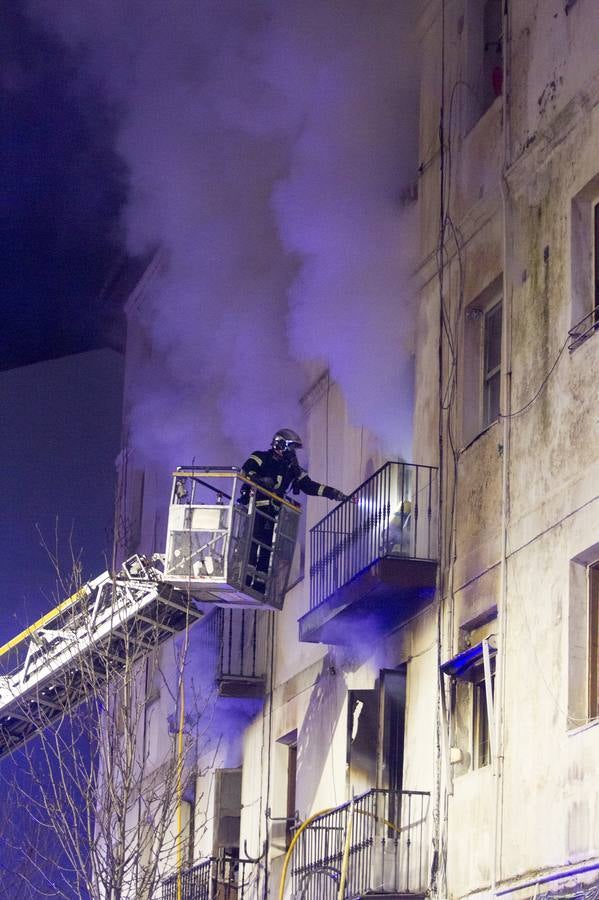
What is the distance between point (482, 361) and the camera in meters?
17.4

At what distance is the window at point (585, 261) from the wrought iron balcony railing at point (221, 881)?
361 inches

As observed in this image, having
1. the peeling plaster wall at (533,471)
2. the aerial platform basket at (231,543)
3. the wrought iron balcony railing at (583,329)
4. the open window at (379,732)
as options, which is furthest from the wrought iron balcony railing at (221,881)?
the wrought iron balcony railing at (583,329)

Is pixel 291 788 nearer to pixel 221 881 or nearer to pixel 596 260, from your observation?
pixel 221 881

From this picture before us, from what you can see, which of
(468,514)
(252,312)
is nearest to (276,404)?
(252,312)

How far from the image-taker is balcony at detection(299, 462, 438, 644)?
17031mm

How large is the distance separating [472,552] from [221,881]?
780cm

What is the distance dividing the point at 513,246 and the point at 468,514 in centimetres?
261

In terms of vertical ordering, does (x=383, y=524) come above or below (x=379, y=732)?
above

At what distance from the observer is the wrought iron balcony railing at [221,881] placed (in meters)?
21.4

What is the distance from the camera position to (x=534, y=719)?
1412 cm

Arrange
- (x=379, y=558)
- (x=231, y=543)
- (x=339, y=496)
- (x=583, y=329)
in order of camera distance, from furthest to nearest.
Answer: (x=231, y=543), (x=339, y=496), (x=379, y=558), (x=583, y=329)

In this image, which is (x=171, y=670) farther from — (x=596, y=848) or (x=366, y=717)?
(x=596, y=848)

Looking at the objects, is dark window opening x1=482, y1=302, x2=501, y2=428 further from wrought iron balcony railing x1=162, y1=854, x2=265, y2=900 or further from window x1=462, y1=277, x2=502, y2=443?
wrought iron balcony railing x1=162, y1=854, x2=265, y2=900

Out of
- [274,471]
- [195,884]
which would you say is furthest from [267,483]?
[195,884]
